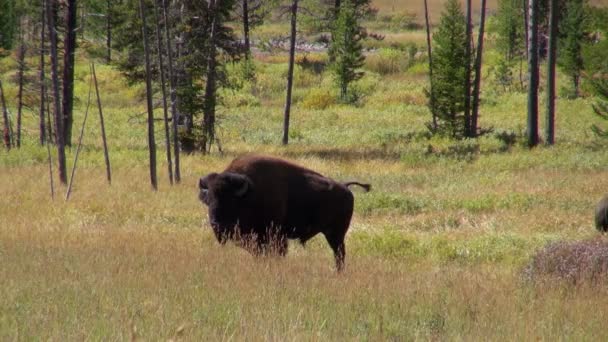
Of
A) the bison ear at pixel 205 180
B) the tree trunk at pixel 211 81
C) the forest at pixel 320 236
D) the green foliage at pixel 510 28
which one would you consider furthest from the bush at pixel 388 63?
the bison ear at pixel 205 180

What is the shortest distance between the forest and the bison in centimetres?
35

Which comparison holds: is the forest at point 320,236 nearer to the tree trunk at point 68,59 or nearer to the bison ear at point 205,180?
the tree trunk at point 68,59

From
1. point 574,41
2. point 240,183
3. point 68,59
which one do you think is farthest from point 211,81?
point 574,41

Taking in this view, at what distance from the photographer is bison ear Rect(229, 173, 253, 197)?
1111 centimetres

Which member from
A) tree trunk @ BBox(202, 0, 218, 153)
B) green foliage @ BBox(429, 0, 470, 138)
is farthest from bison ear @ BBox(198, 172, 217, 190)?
green foliage @ BBox(429, 0, 470, 138)

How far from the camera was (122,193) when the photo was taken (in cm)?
2245

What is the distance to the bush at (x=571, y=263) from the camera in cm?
1020

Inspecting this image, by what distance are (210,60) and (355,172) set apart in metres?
7.75

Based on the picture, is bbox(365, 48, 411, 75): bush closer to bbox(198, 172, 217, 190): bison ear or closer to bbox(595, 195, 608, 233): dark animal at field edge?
bbox(595, 195, 608, 233): dark animal at field edge

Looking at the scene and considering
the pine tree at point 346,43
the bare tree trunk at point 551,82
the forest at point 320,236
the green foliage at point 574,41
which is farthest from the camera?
the pine tree at point 346,43

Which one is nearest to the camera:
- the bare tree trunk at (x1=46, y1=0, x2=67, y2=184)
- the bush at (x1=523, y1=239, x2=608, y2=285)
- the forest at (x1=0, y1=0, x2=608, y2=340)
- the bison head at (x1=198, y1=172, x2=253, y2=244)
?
the forest at (x1=0, y1=0, x2=608, y2=340)

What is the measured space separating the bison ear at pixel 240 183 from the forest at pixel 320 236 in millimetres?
810

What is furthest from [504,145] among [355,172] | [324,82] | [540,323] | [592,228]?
[324,82]

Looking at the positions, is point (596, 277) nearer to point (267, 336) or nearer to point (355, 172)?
point (267, 336)
